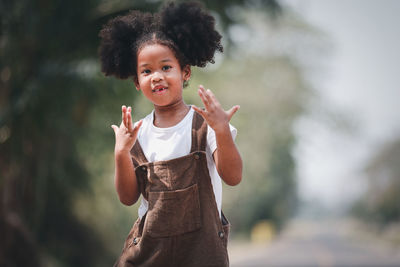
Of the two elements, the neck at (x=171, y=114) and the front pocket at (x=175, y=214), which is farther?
the neck at (x=171, y=114)

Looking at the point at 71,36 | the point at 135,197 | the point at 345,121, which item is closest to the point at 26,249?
the point at 71,36

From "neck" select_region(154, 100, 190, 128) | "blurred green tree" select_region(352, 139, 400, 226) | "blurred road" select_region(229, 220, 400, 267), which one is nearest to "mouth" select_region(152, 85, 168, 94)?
"neck" select_region(154, 100, 190, 128)

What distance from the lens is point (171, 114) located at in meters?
2.20

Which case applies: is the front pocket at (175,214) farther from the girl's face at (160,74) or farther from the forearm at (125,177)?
the girl's face at (160,74)

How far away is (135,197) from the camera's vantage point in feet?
7.13

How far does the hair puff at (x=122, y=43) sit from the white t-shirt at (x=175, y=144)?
0.34 metres

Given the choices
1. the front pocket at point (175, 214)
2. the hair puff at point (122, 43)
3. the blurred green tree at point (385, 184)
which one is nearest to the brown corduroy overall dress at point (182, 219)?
the front pocket at point (175, 214)

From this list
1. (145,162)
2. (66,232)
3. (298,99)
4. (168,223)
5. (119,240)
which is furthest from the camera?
(298,99)

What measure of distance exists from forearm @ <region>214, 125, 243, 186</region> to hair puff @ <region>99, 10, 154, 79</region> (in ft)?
2.05

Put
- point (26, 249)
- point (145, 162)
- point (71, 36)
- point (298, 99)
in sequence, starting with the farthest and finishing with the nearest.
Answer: point (298, 99)
point (26, 249)
point (71, 36)
point (145, 162)

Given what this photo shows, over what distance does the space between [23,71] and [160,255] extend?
5430mm

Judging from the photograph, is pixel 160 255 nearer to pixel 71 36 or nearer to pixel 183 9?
pixel 183 9

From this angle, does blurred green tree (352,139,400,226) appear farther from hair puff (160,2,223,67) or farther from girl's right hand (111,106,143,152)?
girl's right hand (111,106,143,152)

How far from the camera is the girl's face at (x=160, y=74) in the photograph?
209cm
